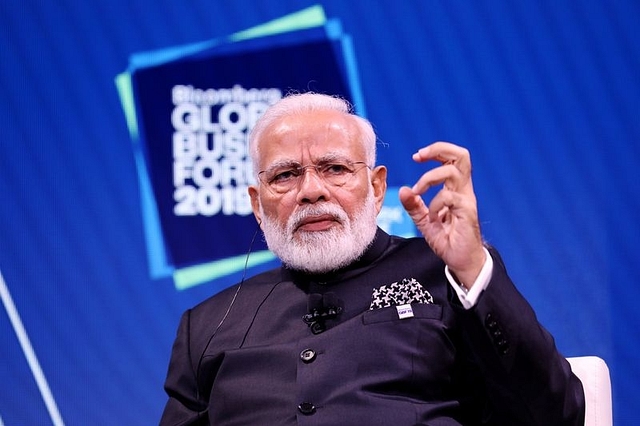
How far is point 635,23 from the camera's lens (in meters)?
3.22

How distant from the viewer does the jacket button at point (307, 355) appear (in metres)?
2.21

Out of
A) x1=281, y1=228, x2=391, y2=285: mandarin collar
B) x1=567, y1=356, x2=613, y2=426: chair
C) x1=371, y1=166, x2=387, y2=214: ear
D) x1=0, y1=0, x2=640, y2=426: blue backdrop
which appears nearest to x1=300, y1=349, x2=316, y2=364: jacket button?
x1=281, y1=228, x2=391, y2=285: mandarin collar

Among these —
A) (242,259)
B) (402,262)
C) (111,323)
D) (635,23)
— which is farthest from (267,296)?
(635,23)

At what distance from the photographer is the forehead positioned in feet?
8.00

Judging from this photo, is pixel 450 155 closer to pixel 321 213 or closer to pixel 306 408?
pixel 321 213

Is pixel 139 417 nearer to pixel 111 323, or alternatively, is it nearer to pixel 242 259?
pixel 111 323

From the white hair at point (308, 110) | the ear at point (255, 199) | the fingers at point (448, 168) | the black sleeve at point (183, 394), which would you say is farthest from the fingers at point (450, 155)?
the black sleeve at point (183, 394)

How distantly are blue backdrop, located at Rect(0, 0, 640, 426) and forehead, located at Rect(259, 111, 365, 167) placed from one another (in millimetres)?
760

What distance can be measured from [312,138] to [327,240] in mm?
294

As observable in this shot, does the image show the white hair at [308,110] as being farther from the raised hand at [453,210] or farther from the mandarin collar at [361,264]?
the raised hand at [453,210]

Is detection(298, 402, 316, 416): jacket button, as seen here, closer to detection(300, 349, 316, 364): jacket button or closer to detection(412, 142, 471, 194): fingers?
detection(300, 349, 316, 364): jacket button

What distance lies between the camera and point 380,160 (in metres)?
3.23

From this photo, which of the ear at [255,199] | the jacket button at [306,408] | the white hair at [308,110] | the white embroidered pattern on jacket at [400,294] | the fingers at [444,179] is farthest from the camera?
A: the ear at [255,199]

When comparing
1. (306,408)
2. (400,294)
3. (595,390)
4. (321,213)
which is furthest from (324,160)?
(595,390)
